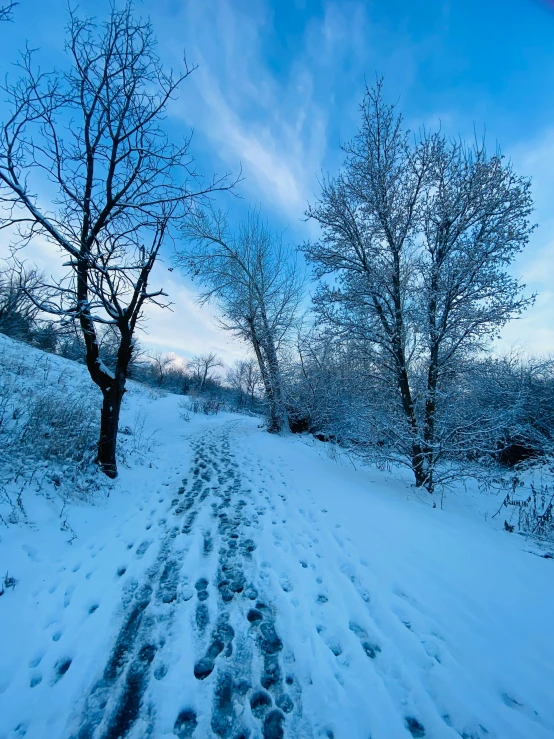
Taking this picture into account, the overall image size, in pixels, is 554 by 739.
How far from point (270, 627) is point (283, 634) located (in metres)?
0.13

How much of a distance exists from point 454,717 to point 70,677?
2.49 m

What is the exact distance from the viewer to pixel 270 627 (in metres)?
2.25

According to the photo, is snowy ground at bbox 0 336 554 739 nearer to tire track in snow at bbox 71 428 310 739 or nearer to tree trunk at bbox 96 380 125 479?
tire track in snow at bbox 71 428 310 739

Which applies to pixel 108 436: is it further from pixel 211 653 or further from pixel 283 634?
pixel 283 634

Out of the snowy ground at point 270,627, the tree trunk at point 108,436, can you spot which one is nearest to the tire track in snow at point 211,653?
the snowy ground at point 270,627

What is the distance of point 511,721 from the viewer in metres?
1.60

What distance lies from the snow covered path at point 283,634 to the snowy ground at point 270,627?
0.5 inches

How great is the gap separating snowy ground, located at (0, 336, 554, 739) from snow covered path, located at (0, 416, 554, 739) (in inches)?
0.5

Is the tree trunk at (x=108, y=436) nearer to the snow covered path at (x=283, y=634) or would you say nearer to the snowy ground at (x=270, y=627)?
the snowy ground at (x=270, y=627)

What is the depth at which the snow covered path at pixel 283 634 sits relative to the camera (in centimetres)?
161

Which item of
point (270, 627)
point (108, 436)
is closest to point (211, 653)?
point (270, 627)

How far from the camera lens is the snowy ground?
162 centimetres

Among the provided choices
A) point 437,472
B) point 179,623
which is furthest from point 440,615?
point 437,472

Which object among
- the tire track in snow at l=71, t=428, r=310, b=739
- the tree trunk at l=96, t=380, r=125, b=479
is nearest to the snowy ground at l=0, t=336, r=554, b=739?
the tire track in snow at l=71, t=428, r=310, b=739
